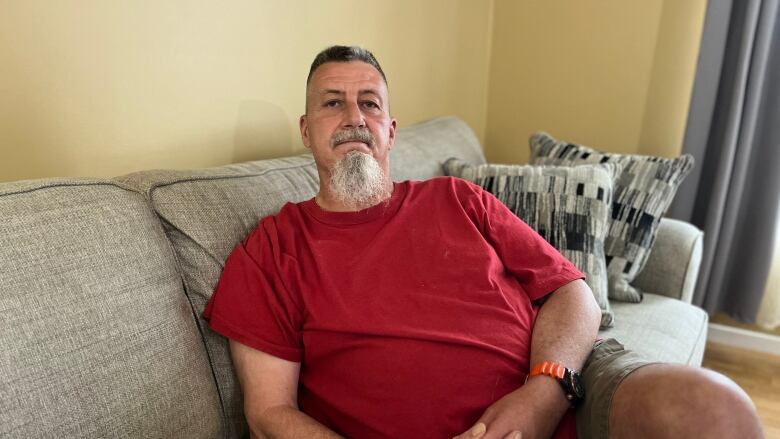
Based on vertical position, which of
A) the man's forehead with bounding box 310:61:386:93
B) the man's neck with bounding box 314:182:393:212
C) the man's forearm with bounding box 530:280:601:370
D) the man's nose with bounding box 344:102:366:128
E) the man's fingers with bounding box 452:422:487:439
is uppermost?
the man's forehead with bounding box 310:61:386:93

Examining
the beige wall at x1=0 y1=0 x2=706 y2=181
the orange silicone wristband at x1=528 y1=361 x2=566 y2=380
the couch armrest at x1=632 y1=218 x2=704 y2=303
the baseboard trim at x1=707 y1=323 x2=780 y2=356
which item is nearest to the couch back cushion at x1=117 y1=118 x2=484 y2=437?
the beige wall at x1=0 y1=0 x2=706 y2=181

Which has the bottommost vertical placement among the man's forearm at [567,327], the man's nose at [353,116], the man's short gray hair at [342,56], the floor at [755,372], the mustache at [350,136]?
the floor at [755,372]

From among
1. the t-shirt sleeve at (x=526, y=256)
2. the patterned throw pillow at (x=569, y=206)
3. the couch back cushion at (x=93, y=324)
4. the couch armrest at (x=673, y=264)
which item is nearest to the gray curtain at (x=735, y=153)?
the couch armrest at (x=673, y=264)

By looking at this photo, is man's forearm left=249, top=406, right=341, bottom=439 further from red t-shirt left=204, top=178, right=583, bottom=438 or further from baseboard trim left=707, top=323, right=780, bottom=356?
baseboard trim left=707, top=323, right=780, bottom=356

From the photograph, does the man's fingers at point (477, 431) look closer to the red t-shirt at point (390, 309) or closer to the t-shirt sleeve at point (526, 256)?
the red t-shirt at point (390, 309)

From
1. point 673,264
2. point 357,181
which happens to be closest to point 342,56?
point 357,181

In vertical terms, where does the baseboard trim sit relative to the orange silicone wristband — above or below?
below

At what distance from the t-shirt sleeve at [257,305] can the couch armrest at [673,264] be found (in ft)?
4.32

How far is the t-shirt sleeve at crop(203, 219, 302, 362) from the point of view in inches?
41.1

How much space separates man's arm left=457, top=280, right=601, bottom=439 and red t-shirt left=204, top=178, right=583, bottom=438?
0.03 meters

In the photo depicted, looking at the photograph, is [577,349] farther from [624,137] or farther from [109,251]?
[624,137]

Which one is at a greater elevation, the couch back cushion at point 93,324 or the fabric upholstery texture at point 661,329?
the couch back cushion at point 93,324

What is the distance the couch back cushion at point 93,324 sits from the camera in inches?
30.8

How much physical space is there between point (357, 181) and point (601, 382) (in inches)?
24.5
